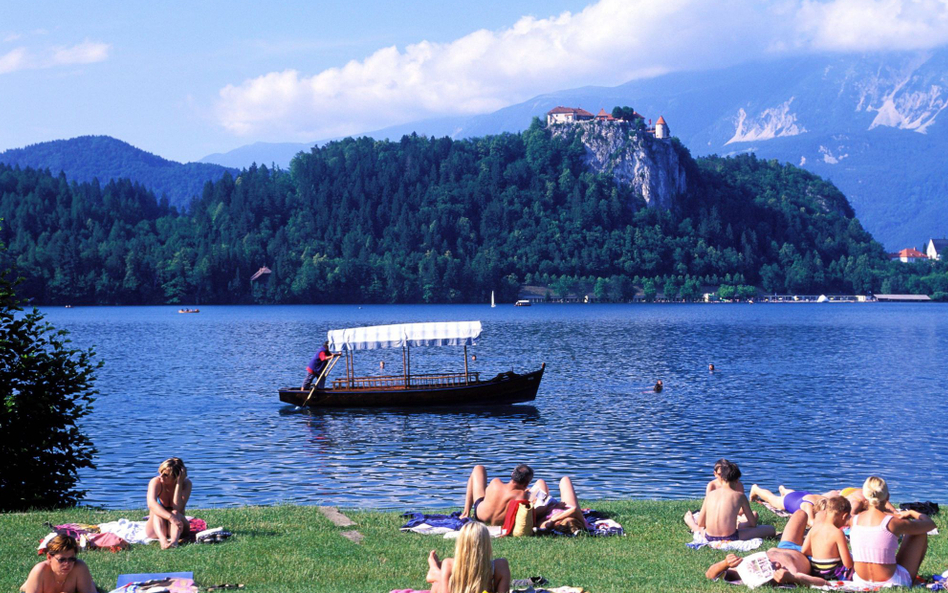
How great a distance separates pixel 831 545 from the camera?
44.5 ft

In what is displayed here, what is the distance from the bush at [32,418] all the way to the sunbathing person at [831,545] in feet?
45.7

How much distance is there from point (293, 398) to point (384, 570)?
108 ft

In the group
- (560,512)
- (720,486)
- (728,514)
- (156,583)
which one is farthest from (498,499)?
(156,583)

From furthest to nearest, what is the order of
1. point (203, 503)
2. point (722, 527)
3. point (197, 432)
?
point (197, 432) → point (203, 503) → point (722, 527)

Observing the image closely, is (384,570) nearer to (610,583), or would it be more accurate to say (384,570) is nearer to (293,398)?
(610,583)

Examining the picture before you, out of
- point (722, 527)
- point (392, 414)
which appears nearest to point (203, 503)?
point (722, 527)

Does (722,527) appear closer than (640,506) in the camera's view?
Yes

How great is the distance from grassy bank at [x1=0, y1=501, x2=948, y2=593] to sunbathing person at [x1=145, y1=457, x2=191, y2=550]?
32 centimetres

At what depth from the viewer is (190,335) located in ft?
379

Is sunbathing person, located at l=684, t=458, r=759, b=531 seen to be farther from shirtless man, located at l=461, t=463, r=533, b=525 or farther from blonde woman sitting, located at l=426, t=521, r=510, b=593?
blonde woman sitting, located at l=426, t=521, r=510, b=593

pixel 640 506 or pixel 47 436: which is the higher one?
pixel 47 436

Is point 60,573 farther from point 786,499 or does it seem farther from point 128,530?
point 786,499

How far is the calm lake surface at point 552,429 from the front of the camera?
95.6ft

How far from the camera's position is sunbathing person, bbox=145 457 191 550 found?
15883 millimetres
